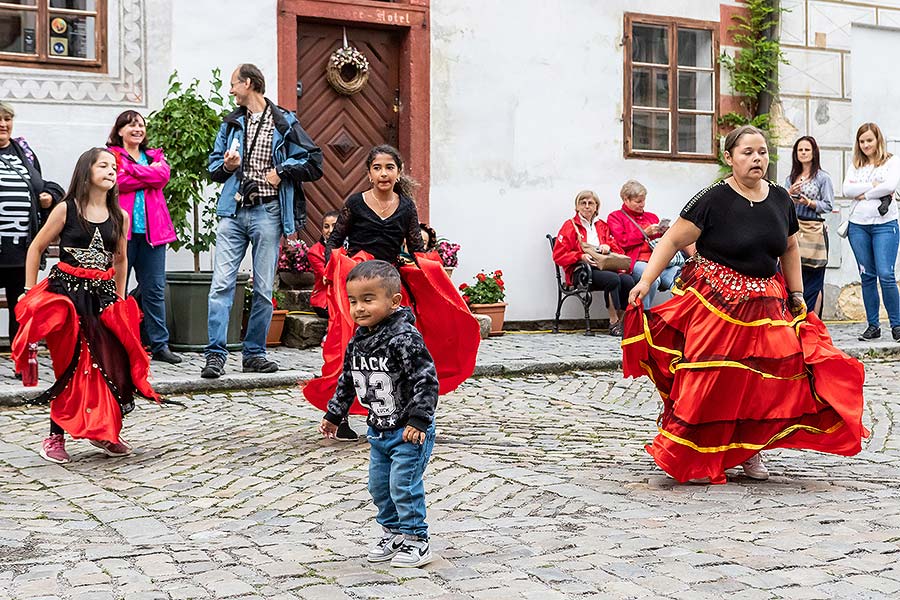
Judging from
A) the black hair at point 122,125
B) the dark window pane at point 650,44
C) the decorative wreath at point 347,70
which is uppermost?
the dark window pane at point 650,44

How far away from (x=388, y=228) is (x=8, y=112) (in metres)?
3.64

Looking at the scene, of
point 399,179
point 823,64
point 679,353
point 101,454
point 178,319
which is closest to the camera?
point 679,353

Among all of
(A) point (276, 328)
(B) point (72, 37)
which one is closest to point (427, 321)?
(A) point (276, 328)

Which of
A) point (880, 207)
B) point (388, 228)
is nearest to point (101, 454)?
point (388, 228)

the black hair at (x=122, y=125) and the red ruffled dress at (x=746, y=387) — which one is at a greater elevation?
the black hair at (x=122, y=125)

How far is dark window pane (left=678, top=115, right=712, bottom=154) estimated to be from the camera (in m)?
14.6

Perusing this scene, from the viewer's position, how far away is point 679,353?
6.31 metres

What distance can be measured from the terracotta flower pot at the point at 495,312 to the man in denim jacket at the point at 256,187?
368 centimetres

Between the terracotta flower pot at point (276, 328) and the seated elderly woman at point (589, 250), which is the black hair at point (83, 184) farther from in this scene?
the seated elderly woman at point (589, 250)

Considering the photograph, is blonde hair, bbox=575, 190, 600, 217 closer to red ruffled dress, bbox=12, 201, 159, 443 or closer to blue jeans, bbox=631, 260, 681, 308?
blue jeans, bbox=631, 260, 681, 308

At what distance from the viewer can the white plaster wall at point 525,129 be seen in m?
13.2

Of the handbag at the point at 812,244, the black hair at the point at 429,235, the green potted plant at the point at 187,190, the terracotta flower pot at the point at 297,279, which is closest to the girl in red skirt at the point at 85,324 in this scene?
the black hair at the point at 429,235

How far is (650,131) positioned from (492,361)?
478cm

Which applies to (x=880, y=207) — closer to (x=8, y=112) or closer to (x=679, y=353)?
(x=679, y=353)
